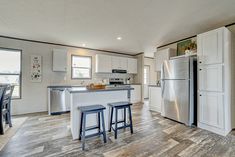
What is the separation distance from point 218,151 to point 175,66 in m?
2.07

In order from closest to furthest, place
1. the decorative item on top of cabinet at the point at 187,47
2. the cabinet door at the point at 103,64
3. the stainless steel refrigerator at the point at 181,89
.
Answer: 1. the stainless steel refrigerator at the point at 181,89
2. the decorative item on top of cabinet at the point at 187,47
3. the cabinet door at the point at 103,64

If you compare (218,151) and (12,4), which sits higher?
(12,4)

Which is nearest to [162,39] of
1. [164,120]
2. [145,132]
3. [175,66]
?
[175,66]

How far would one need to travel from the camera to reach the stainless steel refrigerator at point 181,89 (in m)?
3.07

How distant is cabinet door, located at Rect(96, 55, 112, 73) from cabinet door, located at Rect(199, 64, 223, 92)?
351 cm

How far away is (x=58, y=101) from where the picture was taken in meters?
4.12

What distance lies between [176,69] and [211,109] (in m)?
1.24

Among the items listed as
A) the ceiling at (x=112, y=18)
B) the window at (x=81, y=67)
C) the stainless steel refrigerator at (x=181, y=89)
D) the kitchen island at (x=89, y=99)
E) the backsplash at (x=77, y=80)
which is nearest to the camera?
the ceiling at (x=112, y=18)

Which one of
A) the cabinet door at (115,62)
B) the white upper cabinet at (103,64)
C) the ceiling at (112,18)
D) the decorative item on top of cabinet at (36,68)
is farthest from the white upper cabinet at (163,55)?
the decorative item on top of cabinet at (36,68)

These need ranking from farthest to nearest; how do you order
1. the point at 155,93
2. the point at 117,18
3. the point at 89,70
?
1. the point at 89,70
2. the point at 155,93
3. the point at 117,18

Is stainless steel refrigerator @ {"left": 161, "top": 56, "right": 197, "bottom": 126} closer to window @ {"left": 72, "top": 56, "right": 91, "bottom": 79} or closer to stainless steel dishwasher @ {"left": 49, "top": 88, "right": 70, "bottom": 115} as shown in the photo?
window @ {"left": 72, "top": 56, "right": 91, "bottom": 79}

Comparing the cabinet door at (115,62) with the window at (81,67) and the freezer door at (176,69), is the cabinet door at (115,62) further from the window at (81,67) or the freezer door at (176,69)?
the freezer door at (176,69)

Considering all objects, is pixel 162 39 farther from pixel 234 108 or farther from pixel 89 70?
pixel 89 70

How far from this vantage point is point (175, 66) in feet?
11.1
